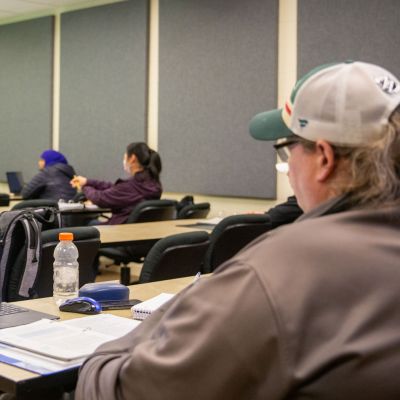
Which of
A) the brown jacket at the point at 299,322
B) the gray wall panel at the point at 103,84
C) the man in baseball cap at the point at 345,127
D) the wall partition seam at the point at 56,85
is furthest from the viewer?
the wall partition seam at the point at 56,85

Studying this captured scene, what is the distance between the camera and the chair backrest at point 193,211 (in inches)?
215

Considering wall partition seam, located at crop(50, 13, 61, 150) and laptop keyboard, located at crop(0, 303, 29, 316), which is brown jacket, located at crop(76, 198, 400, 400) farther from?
wall partition seam, located at crop(50, 13, 61, 150)

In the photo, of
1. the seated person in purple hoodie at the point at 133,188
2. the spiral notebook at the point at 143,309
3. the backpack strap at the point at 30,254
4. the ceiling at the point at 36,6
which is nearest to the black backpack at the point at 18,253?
the backpack strap at the point at 30,254

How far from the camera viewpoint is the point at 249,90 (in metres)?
6.09

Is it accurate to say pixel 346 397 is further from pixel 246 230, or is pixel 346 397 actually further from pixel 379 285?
pixel 246 230

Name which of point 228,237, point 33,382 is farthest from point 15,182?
point 33,382

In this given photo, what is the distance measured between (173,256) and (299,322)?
2049mm

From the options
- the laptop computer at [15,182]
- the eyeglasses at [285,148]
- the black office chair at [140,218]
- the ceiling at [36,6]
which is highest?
the ceiling at [36,6]

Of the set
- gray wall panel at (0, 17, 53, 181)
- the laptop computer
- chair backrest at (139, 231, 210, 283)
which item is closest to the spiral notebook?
chair backrest at (139, 231, 210, 283)

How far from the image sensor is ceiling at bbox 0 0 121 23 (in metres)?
7.61

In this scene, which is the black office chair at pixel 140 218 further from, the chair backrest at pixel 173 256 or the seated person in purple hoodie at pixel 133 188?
the chair backrest at pixel 173 256

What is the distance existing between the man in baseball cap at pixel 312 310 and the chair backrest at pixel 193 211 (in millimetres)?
4389

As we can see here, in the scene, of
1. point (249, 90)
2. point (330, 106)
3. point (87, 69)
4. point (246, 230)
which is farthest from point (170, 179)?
point (330, 106)

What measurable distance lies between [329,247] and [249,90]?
17.2ft
